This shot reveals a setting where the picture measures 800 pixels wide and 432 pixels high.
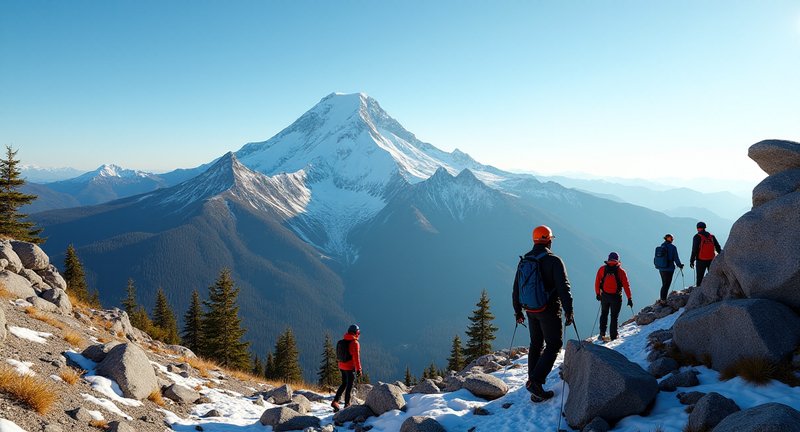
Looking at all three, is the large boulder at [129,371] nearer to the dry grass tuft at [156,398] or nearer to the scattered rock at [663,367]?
the dry grass tuft at [156,398]

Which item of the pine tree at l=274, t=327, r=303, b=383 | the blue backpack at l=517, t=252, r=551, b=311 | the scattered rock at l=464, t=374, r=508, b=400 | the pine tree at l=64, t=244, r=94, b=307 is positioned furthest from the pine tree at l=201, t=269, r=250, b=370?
the blue backpack at l=517, t=252, r=551, b=311

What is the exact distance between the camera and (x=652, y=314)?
18609 mm

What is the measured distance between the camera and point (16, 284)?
16.3 m

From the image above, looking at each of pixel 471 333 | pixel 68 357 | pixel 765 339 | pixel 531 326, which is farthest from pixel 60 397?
pixel 471 333

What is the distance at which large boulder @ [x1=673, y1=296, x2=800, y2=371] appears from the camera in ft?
29.7

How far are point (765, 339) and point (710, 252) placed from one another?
12.1 metres

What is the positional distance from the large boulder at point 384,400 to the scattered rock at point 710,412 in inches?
306

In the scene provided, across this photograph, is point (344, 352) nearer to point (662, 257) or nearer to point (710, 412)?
point (710, 412)

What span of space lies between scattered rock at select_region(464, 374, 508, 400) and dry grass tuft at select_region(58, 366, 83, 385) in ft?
37.4

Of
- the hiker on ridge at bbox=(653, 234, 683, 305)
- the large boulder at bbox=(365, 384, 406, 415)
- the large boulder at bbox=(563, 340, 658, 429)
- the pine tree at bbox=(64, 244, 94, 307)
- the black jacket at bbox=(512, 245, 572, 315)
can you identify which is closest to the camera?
the large boulder at bbox=(563, 340, 658, 429)

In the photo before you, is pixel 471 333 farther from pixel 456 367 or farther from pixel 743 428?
pixel 743 428

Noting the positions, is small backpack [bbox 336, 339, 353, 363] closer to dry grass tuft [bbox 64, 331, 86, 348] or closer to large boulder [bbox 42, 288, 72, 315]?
dry grass tuft [bbox 64, 331, 86, 348]

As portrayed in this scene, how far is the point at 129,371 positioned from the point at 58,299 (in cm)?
1001

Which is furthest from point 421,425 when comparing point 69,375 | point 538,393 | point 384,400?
point 69,375
